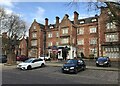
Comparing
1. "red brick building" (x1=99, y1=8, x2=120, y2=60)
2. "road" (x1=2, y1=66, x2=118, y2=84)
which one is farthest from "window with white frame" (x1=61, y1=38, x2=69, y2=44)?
"road" (x1=2, y1=66, x2=118, y2=84)

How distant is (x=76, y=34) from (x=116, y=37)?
44.0 feet

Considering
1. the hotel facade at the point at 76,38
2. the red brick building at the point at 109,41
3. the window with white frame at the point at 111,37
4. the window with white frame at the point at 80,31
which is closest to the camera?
the red brick building at the point at 109,41

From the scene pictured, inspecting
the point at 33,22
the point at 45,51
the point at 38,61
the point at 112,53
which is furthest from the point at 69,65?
the point at 33,22

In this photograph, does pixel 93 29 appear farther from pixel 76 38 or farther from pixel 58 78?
pixel 58 78

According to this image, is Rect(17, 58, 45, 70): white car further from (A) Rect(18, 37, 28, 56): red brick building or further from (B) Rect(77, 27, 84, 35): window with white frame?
(A) Rect(18, 37, 28, 56): red brick building

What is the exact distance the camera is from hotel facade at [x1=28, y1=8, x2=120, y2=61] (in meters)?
51.8

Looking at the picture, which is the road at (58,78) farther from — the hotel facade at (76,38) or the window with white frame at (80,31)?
the window with white frame at (80,31)

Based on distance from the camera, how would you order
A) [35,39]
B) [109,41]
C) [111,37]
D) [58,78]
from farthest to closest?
[35,39], [109,41], [111,37], [58,78]

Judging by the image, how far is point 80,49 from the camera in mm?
59625

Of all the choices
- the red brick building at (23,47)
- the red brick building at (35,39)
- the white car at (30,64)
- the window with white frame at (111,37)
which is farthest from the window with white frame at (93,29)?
the white car at (30,64)

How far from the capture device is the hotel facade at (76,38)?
5178 centimetres

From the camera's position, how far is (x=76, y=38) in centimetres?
6103

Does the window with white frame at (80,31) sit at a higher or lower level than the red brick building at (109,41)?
higher

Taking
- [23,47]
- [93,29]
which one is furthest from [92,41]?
[23,47]
